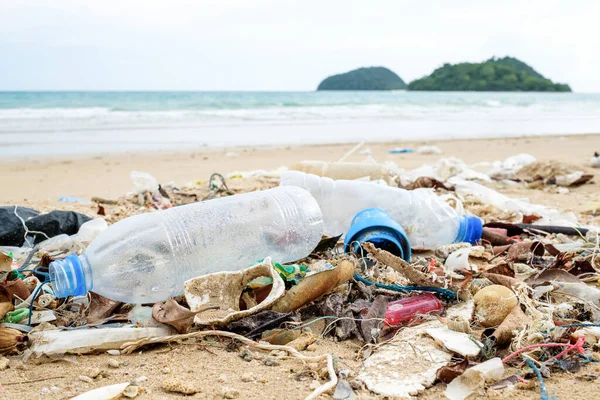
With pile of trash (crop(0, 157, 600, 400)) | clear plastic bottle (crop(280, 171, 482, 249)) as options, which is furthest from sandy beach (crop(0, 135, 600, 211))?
pile of trash (crop(0, 157, 600, 400))

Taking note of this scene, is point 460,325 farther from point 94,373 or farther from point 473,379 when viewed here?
point 94,373

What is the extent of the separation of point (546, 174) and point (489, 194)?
1.94m

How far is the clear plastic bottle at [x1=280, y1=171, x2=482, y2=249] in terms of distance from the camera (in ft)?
9.50

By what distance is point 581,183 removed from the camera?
540 centimetres

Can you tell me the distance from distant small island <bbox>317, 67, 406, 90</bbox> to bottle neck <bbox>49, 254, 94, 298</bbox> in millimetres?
66064

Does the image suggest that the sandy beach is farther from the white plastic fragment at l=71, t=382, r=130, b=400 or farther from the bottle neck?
the white plastic fragment at l=71, t=382, r=130, b=400

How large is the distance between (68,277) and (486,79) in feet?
199

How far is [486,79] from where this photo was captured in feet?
188

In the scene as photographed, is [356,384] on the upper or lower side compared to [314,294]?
lower

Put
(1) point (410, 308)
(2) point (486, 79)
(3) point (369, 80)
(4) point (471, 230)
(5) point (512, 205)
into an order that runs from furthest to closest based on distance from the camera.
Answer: (3) point (369, 80)
(2) point (486, 79)
(5) point (512, 205)
(4) point (471, 230)
(1) point (410, 308)

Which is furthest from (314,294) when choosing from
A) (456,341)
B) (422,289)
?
(456,341)

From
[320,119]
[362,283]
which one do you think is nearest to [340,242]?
[362,283]

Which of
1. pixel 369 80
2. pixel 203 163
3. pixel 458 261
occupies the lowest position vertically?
pixel 203 163

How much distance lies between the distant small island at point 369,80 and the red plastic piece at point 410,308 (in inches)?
2589
